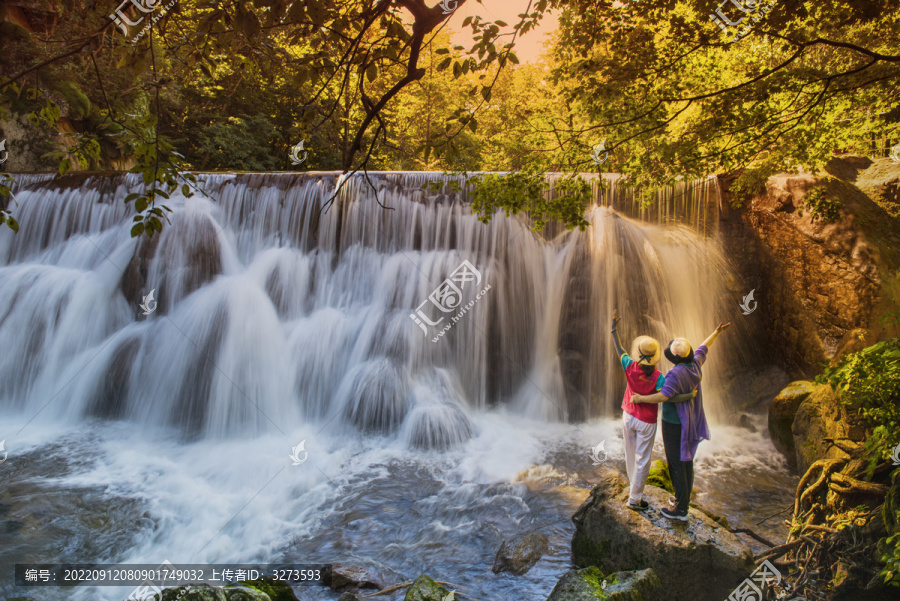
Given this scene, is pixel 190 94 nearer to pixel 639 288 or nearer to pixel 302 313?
pixel 302 313

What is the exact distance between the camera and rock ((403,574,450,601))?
12.5ft

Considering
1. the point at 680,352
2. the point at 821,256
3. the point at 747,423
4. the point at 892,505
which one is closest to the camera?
the point at 892,505

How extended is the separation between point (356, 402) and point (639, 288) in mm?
5543

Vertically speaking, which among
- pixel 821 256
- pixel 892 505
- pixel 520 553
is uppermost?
pixel 821 256

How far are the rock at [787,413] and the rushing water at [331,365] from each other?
269 mm

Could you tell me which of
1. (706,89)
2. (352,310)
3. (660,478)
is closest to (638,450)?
(660,478)

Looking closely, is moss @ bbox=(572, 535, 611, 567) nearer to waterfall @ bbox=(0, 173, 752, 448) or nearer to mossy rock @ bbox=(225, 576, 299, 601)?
mossy rock @ bbox=(225, 576, 299, 601)

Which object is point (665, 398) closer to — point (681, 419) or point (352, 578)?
point (681, 419)

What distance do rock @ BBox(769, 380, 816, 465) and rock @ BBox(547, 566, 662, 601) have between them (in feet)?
15.6

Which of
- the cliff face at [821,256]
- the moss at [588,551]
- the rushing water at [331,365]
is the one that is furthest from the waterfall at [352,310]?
the moss at [588,551]

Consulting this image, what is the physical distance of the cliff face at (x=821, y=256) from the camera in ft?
25.1

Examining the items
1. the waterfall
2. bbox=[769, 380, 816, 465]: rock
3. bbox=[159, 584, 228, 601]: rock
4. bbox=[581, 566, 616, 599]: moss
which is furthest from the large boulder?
bbox=[159, 584, 228, 601]: rock

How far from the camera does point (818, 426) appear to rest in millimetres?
5938

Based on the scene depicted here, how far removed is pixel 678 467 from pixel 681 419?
412mm
